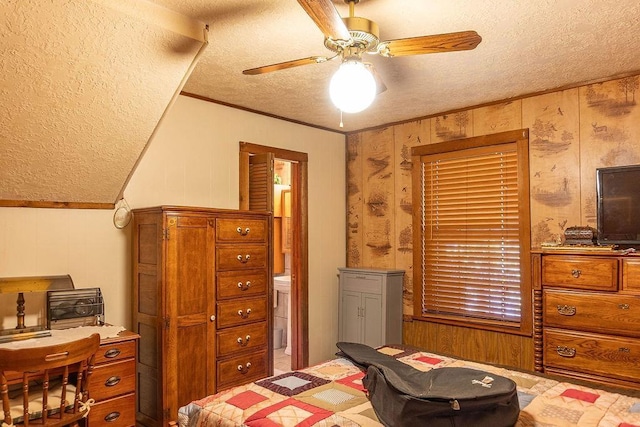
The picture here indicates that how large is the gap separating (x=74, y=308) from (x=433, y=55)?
2718 mm

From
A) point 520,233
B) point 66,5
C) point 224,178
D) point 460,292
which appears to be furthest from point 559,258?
point 66,5

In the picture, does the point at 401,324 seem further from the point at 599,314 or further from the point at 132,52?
the point at 132,52

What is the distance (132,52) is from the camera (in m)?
2.33

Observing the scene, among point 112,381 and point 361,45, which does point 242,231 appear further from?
point 361,45

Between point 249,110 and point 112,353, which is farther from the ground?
point 249,110

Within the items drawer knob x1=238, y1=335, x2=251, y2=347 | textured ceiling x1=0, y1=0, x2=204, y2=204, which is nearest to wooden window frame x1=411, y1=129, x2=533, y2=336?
drawer knob x1=238, y1=335, x2=251, y2=347

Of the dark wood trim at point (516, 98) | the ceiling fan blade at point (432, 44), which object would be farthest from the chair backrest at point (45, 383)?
the dark wood trim at point (516, 98)

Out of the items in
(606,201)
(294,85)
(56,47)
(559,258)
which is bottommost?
(559,258)

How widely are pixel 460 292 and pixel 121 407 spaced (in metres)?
2.86

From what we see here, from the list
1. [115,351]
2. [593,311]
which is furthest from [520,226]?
[115,351]

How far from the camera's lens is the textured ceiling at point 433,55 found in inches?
90.7

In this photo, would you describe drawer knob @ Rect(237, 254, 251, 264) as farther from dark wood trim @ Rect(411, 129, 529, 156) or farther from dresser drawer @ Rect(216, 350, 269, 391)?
dark wood trim @ Rect(411, 129, 529, 156)

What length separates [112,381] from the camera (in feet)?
8.61

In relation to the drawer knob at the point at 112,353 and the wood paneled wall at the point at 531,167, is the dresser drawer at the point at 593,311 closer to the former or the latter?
the wood paneled wall at the point at 531,167
